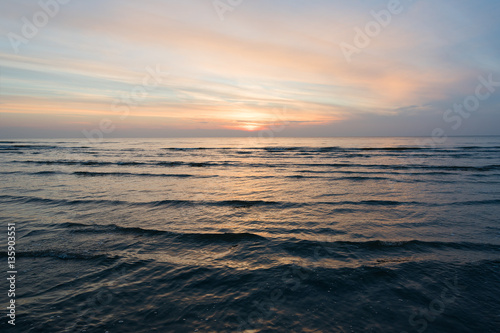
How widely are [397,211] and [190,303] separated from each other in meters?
12.3

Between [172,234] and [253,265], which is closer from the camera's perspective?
[253,265]

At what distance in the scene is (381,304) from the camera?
5.66 meters

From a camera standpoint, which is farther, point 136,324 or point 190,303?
point 190,303

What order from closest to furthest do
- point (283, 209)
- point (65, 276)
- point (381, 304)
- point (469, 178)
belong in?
point (381, 304)
point (65, 276)
point (283, 209)
point (469, 178)

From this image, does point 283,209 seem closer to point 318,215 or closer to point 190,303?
point 318,215

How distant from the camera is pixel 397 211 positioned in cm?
1358

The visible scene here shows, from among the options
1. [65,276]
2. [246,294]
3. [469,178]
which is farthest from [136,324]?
[469,178]

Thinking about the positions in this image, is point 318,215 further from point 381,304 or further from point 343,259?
point 381,304

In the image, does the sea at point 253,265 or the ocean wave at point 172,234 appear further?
the ocean wave at point 172,234

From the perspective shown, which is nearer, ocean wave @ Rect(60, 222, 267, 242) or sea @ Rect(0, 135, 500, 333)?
sea @ Rect(0, 135, 500, 333)

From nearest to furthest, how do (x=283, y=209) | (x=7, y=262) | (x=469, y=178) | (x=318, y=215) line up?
1. (x=7, y=262)
2. (x=318, y=215)
3. (x=283, y=209)
4. (x=469, y=178)

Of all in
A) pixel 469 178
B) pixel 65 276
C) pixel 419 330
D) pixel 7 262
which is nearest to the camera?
pixel 419 330

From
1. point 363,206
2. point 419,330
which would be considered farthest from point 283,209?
point 419,330

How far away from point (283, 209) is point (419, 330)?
9470 mm
